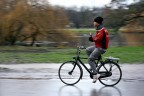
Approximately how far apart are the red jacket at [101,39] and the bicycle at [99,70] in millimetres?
361

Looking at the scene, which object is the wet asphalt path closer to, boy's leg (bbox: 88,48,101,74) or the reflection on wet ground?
the reflection on wet ground

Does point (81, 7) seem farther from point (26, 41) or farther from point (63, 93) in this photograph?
point (63, 93)

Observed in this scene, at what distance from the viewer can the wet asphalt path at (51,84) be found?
28.4ft

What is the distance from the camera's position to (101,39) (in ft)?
31.7

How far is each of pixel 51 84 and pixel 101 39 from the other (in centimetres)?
182

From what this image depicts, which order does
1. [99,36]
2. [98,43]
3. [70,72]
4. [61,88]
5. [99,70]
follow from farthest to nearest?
[70,72], [99,70], [98,43], [99,36], [61,88]

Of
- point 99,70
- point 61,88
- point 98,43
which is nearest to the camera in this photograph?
point 61,88

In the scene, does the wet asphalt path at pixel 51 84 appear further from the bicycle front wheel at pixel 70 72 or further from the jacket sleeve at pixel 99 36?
the jacket sleeve at pixel 99 36

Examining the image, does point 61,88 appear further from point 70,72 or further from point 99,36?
point 99,36

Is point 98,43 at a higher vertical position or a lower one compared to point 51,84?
higher

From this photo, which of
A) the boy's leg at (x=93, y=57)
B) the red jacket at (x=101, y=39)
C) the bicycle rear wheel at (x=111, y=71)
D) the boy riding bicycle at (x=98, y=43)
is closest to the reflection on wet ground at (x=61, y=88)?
the bicycle rear wheel at (x=111, y=71)

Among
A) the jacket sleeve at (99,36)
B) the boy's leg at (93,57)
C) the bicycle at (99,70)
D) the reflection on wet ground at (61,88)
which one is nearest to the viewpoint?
the reflection on wet ground at (61,88)

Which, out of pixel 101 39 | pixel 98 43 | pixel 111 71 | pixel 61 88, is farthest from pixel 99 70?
pixel 61 88

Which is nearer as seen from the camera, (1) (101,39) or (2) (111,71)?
(1) (101,39)
